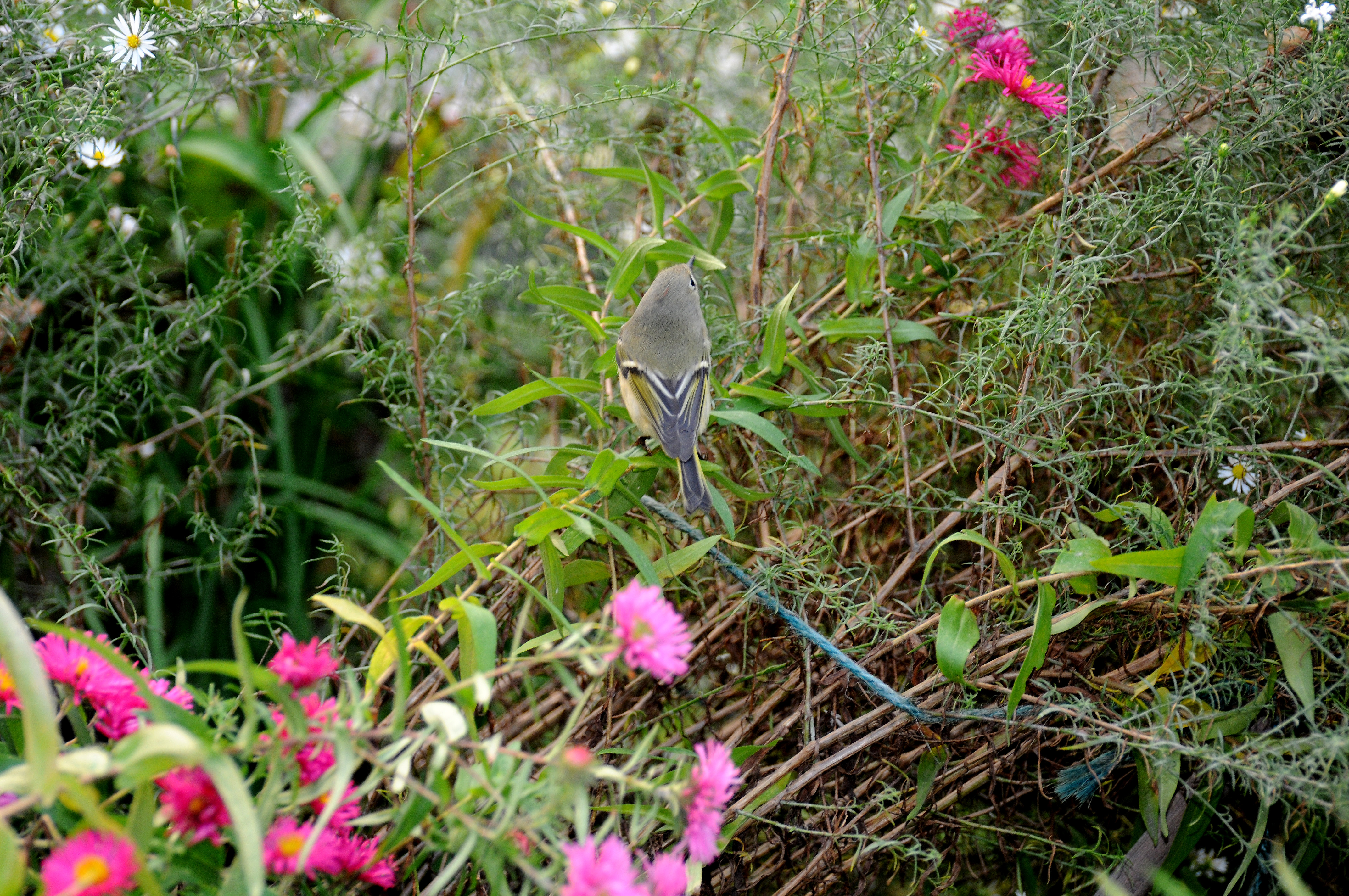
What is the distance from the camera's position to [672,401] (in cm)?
160

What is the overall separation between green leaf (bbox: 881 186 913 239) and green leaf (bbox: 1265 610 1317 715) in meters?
0.85

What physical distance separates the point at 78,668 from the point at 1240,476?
1.55 metres

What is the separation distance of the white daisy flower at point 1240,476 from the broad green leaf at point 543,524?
101cm

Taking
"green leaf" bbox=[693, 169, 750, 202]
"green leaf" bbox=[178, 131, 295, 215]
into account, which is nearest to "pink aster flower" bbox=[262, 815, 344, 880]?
"green leaf" bbox=[693, 169, 750, 202]

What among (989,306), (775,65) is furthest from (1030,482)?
(775,65)

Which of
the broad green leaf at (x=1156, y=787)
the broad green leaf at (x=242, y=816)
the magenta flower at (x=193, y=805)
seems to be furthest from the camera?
the broad green leaf at (x=1156, y=787)

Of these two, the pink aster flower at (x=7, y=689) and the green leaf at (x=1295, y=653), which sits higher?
the pink aster flower at (x=7, y=689)

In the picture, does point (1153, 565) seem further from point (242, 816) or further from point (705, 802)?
point (242, 816)

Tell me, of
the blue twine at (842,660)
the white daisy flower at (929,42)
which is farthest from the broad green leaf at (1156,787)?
the white daisy flower at (929,42)

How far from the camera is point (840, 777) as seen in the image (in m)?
1.40

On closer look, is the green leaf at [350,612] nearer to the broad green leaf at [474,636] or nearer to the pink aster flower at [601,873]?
the broad green leaf at [474,636]

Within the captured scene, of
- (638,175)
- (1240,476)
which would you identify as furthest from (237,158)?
(1240,476)

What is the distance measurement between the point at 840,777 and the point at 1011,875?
448mm

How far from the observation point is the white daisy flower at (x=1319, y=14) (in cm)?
135
